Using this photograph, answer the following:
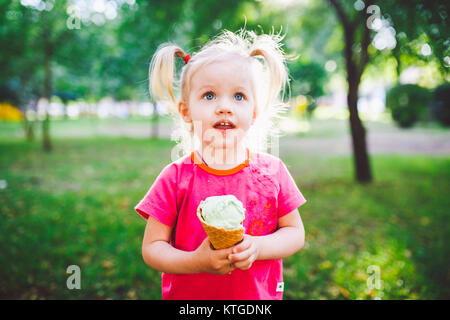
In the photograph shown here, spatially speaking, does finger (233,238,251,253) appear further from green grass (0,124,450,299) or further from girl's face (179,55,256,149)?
green grass (0,124,450,299)

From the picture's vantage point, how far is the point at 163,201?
1551 mm

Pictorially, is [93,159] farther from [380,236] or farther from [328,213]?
[380,236]

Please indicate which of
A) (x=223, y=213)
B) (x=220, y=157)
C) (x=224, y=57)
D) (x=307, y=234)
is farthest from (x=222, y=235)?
(x=307, y=234)

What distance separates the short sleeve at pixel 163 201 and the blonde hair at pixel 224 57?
1.00ft

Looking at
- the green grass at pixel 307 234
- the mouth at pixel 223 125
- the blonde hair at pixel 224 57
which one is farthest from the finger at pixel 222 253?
the green grass at pixel 307 234

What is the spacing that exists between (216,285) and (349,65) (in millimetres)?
7192

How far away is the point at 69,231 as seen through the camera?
5020mm

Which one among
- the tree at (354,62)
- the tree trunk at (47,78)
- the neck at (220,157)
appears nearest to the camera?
the neck at (220,157)

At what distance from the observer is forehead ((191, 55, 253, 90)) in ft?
5.10

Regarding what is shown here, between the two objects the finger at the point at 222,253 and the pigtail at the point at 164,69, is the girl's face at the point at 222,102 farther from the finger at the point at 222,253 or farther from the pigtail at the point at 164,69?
the finger at the point at 222,253

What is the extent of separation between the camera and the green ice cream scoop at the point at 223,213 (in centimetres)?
127

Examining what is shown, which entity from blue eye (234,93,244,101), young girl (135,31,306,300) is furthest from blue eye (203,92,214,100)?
blue eye (234,93,244,101)

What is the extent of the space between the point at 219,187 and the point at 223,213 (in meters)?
0.32
